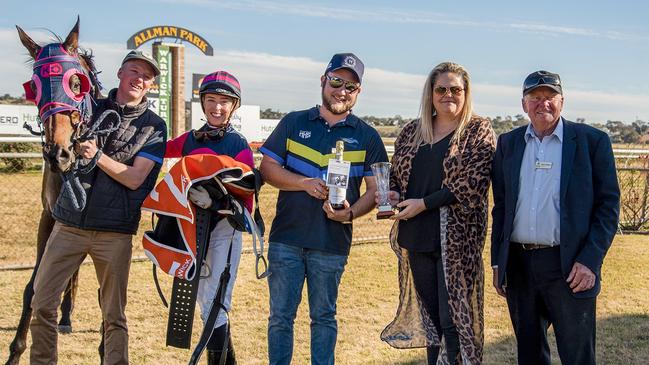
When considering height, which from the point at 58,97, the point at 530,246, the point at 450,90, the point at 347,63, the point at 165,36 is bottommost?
the point at 530,246

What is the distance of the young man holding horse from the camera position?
3881mm

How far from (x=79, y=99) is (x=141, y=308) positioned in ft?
10.2

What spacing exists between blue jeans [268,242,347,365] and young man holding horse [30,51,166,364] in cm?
88

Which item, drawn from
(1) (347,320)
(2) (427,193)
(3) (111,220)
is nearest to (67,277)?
(3) (111,220)

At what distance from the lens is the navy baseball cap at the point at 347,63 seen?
12.9ft

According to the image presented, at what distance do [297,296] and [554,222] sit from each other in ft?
4.96

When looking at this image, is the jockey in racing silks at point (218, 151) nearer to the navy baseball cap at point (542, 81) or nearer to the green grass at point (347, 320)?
the green grass at point (347, 320)

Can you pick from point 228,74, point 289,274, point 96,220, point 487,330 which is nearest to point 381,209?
point 289,274

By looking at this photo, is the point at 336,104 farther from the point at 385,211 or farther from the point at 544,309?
the point at 544,309

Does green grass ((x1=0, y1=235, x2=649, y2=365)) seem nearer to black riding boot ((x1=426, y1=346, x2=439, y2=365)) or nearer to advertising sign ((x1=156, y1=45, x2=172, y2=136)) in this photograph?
black riding boot ((x1=426, y1=346, x2=439, y2=365))

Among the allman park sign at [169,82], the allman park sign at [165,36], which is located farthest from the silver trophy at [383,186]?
the allman park sign at [165,36]

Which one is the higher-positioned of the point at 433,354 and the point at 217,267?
the point at 217,267

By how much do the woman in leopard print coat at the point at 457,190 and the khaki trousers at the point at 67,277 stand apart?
166cm

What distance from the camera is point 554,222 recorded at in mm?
3654
